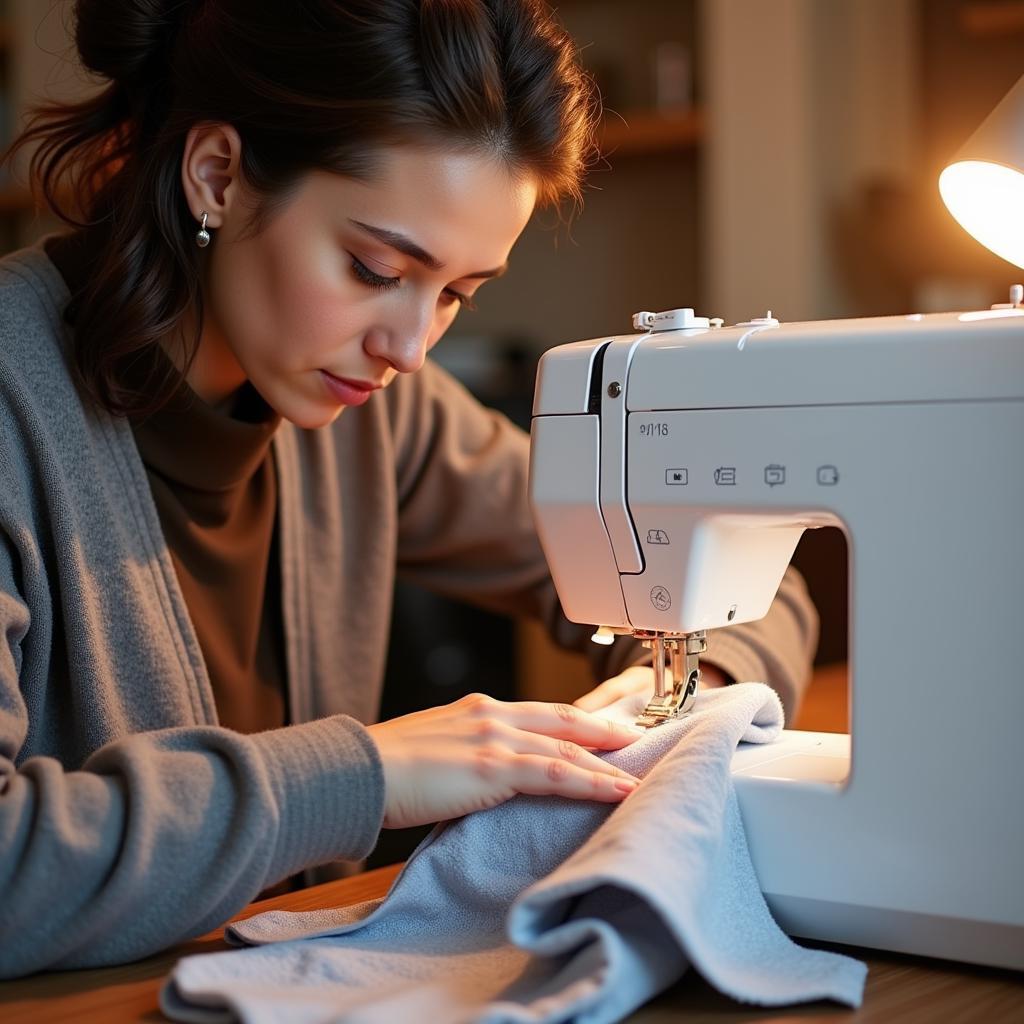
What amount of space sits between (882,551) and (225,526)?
0.79 m

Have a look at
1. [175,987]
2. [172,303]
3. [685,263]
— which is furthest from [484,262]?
[685,263]

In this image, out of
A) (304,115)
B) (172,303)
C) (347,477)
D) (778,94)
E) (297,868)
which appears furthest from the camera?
(778,94)

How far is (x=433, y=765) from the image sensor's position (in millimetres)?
951

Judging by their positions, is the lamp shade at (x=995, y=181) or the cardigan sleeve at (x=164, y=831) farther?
the lamp shade at (x=995, y=181)

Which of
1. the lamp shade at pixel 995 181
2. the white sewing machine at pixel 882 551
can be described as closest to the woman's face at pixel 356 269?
the white sewing machine at pixel 882 551

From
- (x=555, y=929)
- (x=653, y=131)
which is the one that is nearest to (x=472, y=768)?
(x=555, y=929)

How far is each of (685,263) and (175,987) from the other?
2.97 meters

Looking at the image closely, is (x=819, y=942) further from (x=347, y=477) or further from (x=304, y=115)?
(x=347, y=477)

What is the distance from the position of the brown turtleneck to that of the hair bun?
0.58 ft

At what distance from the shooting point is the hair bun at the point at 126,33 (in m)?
1.28

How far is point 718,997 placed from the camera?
0.84m

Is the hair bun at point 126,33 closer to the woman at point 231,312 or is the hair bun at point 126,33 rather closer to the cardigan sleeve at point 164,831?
the woman at point 231,312

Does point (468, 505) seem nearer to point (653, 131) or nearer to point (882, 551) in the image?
point (882, 551)

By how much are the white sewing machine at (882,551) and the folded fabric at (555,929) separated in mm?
54
